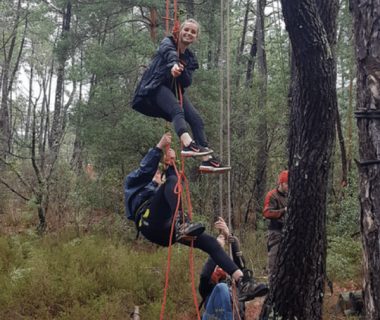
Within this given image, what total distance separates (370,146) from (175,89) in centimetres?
196

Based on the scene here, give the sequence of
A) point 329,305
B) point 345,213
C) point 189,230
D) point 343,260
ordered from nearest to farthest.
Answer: point 189,230, point 329,305, point 343,260, point 345,213

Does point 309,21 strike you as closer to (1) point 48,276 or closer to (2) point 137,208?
(2) point 137,208

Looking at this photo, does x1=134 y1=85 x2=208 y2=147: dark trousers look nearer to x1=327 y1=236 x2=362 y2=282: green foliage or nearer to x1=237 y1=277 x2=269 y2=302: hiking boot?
x1=237 y1=277 x2=269 y2=302: hiking boot

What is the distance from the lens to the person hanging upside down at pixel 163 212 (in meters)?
3.91

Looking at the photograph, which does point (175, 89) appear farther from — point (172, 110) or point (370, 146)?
point (370, 146)

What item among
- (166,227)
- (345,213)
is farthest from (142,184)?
(345,213)

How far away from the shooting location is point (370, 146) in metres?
2.80

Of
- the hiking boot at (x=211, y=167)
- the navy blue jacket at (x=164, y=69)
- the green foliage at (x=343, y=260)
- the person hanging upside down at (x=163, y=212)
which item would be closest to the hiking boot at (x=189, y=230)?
the person hanging upside down at (x=163, y=212)

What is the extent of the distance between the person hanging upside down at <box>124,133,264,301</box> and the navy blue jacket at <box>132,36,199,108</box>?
1.48ft

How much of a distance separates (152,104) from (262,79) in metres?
8.07

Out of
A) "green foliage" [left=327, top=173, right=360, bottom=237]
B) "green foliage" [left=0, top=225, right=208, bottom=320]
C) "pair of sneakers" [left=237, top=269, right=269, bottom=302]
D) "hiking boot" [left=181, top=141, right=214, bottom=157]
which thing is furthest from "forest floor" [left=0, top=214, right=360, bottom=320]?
"hiking boot" [left=181, top=141, right=214, bottom=157]

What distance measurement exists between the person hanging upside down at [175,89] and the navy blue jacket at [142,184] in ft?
1.34

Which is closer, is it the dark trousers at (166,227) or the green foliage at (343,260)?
the dark trousers at (166,227)

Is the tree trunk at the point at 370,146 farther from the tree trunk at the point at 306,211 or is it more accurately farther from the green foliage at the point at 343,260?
the green foliage at the point at 343,260
